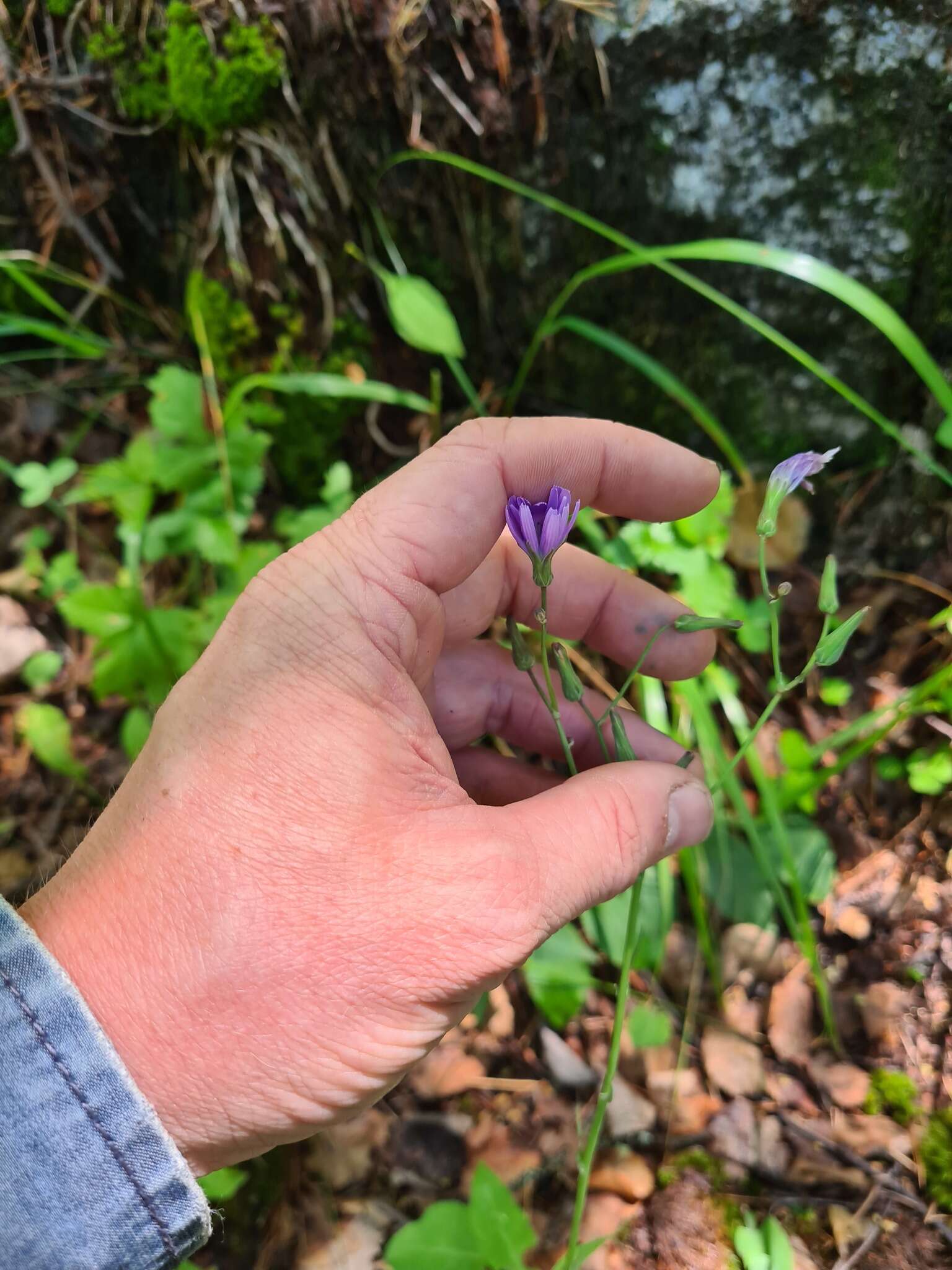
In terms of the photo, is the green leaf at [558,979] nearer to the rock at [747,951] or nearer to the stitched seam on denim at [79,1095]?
the rock at [747,951]

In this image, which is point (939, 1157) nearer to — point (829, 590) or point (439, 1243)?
point (439, 1243)

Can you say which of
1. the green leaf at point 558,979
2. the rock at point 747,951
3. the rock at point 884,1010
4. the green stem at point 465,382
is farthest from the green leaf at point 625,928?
the green stem at point 465,382

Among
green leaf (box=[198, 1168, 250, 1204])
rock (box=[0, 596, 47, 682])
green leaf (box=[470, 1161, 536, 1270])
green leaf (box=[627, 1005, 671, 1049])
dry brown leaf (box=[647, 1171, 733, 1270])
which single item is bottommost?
dry brown leaf (box=[647, 1171, 733, 1270])

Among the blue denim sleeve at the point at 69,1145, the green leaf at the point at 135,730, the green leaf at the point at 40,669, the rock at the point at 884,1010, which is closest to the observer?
the blue denim sleeve at the point at 69,1145

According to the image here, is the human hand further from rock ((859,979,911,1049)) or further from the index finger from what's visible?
rock ((859,979,911,1049))

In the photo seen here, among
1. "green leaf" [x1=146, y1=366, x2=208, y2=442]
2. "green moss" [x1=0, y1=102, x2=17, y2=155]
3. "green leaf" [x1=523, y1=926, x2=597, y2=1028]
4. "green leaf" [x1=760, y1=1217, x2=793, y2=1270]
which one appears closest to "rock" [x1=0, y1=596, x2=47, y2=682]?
"green leaf" [x1=146, y1=366, x2=208, y2=442]

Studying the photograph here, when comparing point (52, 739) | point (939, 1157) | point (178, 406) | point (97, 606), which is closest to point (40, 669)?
point (52, 739)
